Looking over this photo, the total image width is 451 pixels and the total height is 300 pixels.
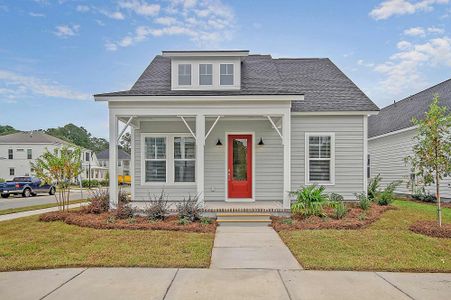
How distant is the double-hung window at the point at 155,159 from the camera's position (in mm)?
10680

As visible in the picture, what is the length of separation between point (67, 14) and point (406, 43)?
16.2 meters

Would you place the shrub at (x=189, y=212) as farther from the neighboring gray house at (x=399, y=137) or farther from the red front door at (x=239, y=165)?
the neighboring gray house at (x=399, y=137)

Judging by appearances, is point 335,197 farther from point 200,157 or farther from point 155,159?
point 155,159

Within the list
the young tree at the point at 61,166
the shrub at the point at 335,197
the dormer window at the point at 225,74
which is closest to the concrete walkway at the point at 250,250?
the shrub at the point at 335,197

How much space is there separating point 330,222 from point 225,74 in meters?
6.07

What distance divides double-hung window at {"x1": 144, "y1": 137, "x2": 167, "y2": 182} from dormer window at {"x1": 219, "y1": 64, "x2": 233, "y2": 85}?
298 centimetres

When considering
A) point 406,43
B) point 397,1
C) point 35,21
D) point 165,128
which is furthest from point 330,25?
point 35,21

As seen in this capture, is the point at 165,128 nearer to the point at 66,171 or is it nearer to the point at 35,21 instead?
the point at 66,171

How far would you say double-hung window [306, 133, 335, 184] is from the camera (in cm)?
1059

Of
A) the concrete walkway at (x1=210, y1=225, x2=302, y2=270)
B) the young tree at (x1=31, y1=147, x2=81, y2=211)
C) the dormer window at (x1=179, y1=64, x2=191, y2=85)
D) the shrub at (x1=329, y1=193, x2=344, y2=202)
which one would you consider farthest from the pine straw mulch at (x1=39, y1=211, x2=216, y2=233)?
the dormer window at (x1=179, y1=64, x2=191, y2=85)

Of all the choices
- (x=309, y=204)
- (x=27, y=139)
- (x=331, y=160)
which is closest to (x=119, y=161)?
(x=27, y=139)

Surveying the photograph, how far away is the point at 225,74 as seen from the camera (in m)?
10.6

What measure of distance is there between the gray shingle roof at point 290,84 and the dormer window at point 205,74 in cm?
91

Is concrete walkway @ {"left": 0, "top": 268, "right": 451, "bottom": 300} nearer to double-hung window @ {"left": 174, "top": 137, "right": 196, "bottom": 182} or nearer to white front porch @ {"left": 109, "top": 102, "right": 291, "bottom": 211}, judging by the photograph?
white front porch @ {"left": 109, "top": 102, "right": 291, "bottom": 211}
